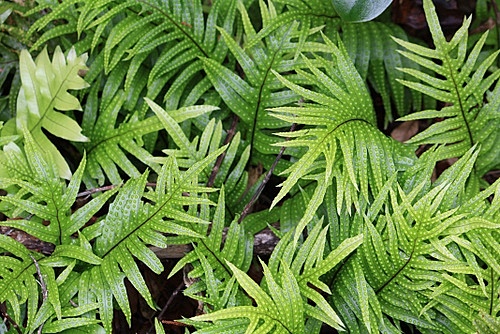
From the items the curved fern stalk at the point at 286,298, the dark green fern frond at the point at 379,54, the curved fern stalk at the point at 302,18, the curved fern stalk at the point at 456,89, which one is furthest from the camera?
the dark green fern frond at the point at 379,54

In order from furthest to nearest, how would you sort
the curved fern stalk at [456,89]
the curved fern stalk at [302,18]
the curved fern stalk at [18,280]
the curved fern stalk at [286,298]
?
the curved fern stalk at [302,18] → the curved fern stalk at [456,89] → the curved fern stalk at [18,280] → the curved fern stalk at [286,298]

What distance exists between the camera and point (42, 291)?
1.58m

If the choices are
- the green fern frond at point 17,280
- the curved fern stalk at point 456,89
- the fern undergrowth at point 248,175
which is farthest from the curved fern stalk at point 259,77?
the green fern frond at point 17,280

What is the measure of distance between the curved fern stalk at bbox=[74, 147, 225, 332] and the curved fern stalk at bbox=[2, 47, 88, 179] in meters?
0.36

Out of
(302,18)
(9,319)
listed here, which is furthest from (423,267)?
(9,319)

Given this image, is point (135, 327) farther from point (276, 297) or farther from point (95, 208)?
point (276, 297)

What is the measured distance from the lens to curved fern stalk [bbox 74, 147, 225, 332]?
1570 mm

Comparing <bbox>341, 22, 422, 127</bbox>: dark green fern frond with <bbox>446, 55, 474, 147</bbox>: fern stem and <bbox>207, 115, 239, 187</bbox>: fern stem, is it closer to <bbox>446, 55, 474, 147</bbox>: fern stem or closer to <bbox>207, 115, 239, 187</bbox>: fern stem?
<bbox>446, 55, 474, 147</bbox>: fern stem

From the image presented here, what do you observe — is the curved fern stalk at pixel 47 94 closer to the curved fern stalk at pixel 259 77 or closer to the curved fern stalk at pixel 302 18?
the curved fern stalk at pixel 259 77

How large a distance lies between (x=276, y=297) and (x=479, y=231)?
0.57 metres

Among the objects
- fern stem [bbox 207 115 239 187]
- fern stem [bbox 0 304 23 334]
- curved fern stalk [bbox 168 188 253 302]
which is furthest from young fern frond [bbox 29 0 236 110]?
fern stem [bbox 0 304 23 334]

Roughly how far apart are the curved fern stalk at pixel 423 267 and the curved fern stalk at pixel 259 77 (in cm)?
46

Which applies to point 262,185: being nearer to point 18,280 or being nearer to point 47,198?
point 47,198

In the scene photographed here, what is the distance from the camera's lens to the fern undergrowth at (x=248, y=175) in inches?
59.9
